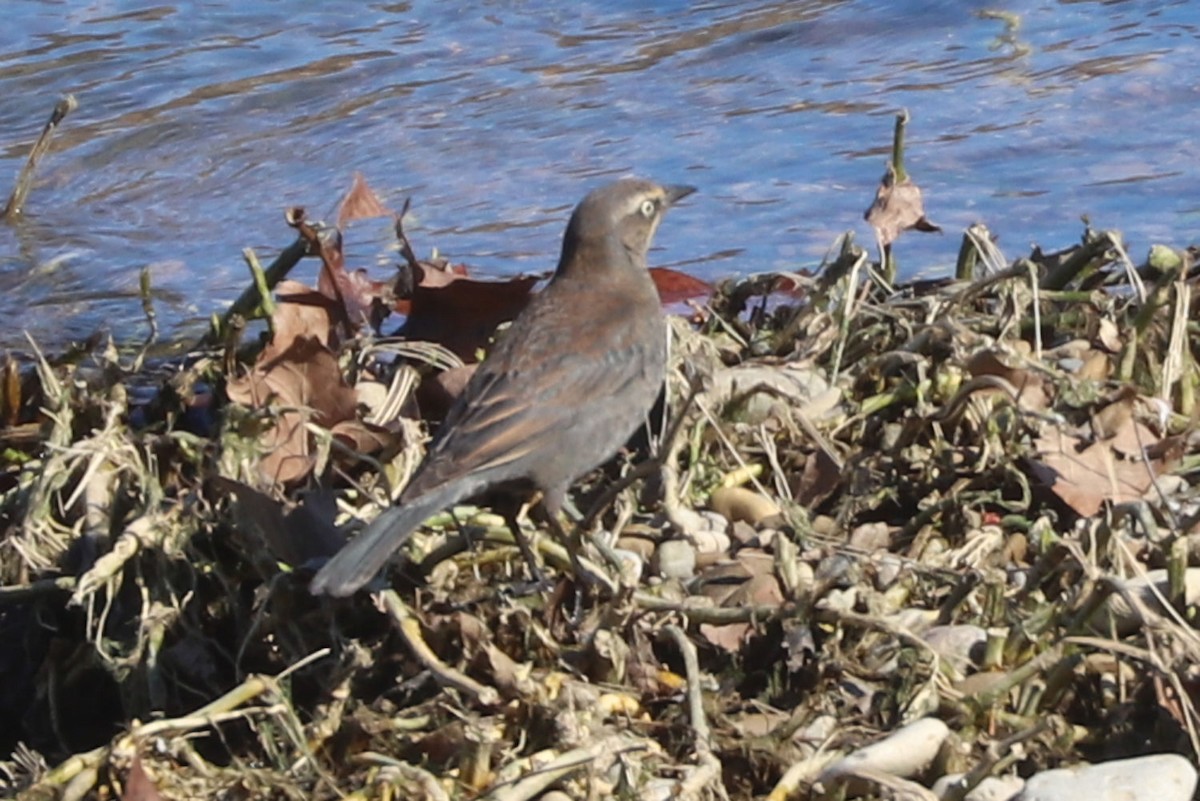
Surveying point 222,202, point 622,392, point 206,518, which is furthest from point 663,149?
point 206,518

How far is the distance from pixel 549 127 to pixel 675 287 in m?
3.48

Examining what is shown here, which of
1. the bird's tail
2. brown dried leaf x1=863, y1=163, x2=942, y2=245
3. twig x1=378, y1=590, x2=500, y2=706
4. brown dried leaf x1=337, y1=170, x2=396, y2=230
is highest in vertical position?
brown dried leaf x1=337, y1=170, x2=396, y2=230

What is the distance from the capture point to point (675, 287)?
265 inches

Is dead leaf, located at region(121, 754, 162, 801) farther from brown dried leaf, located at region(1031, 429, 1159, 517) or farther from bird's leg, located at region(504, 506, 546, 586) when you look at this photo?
brown dried leaf, located at region(1031, 429, 1159, 517)

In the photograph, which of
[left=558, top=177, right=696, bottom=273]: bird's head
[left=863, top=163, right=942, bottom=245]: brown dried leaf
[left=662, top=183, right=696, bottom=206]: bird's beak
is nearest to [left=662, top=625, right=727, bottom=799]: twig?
[left=558, top=177, right=696, bottom=273]: bird's head

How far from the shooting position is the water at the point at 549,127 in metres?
8.39

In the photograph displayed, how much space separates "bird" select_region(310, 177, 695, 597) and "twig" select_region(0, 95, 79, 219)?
3711 mm

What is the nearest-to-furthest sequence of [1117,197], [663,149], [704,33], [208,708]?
[208,708] < [1117,197] < [663,149] < [704,33]

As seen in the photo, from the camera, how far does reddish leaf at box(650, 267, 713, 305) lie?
6.71 m

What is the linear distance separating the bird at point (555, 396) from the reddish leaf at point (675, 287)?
59 centimetres

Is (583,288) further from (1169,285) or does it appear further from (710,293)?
(1169,285)

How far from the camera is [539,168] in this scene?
9469 mm

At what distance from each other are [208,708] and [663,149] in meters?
5.50

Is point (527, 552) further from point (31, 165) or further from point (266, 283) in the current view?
point (31, 165)
